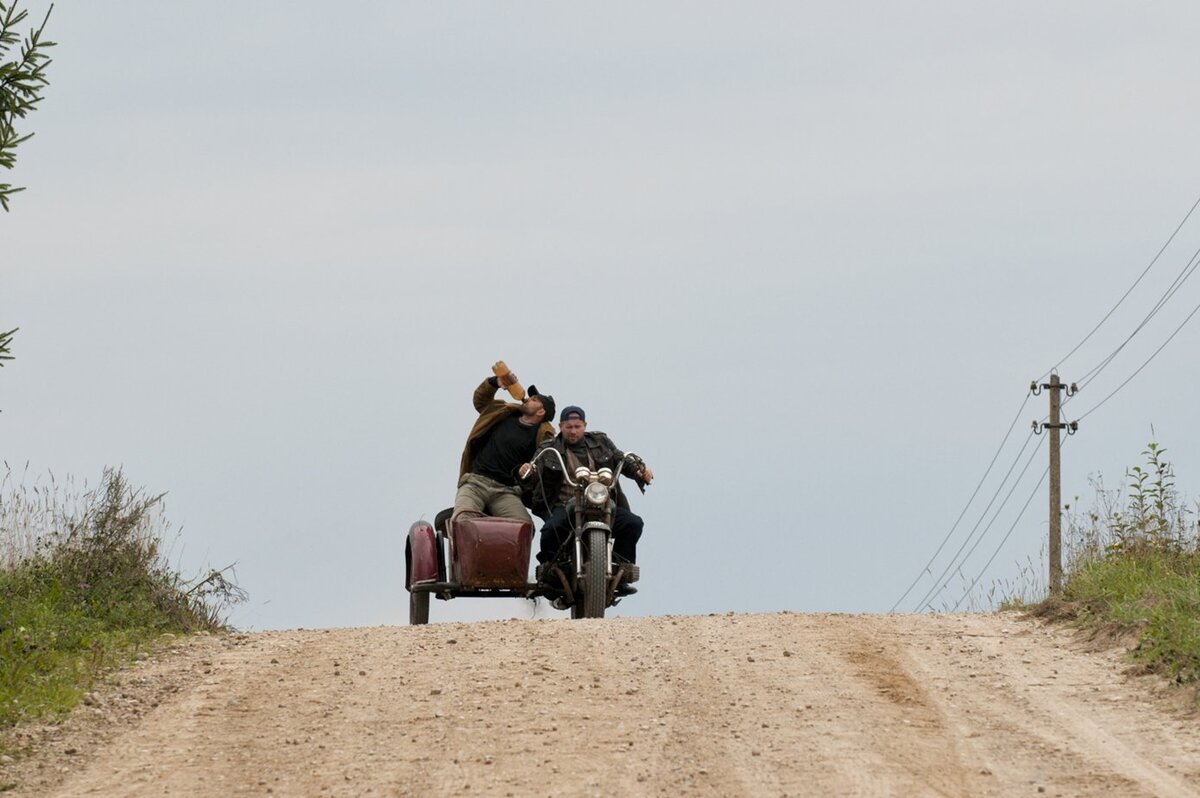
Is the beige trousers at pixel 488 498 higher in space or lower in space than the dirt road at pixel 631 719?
higher

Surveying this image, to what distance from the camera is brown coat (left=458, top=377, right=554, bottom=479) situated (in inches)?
605

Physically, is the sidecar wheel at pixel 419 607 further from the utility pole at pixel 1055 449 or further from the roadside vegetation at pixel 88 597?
the utility pole at pixel 1055 449

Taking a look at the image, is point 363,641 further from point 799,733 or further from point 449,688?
point 799,733

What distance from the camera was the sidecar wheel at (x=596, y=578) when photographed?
13898mm

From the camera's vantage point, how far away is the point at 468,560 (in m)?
14.3

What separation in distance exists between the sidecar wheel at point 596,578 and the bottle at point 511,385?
189 centimetres

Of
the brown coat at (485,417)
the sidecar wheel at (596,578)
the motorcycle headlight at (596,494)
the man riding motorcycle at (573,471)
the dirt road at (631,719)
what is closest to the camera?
the dirt road at (631,719)

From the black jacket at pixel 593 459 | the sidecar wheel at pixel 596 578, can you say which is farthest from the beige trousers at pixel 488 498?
the sidecar wheel at pixel 596 578

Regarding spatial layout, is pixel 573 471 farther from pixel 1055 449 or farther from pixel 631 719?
pixel 1055 449

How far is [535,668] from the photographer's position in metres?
9.96

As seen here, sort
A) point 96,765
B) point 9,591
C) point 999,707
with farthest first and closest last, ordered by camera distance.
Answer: point 9,591 < point 999,707 < point 96,765

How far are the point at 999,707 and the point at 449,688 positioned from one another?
298cm

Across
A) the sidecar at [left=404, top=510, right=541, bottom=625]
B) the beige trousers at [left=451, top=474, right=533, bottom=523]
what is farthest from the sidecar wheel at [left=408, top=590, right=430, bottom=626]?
the beige trousers at [left=451, top=474, right=533, bottom=523]

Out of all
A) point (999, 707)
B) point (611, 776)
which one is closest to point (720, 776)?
point (611, 776)
